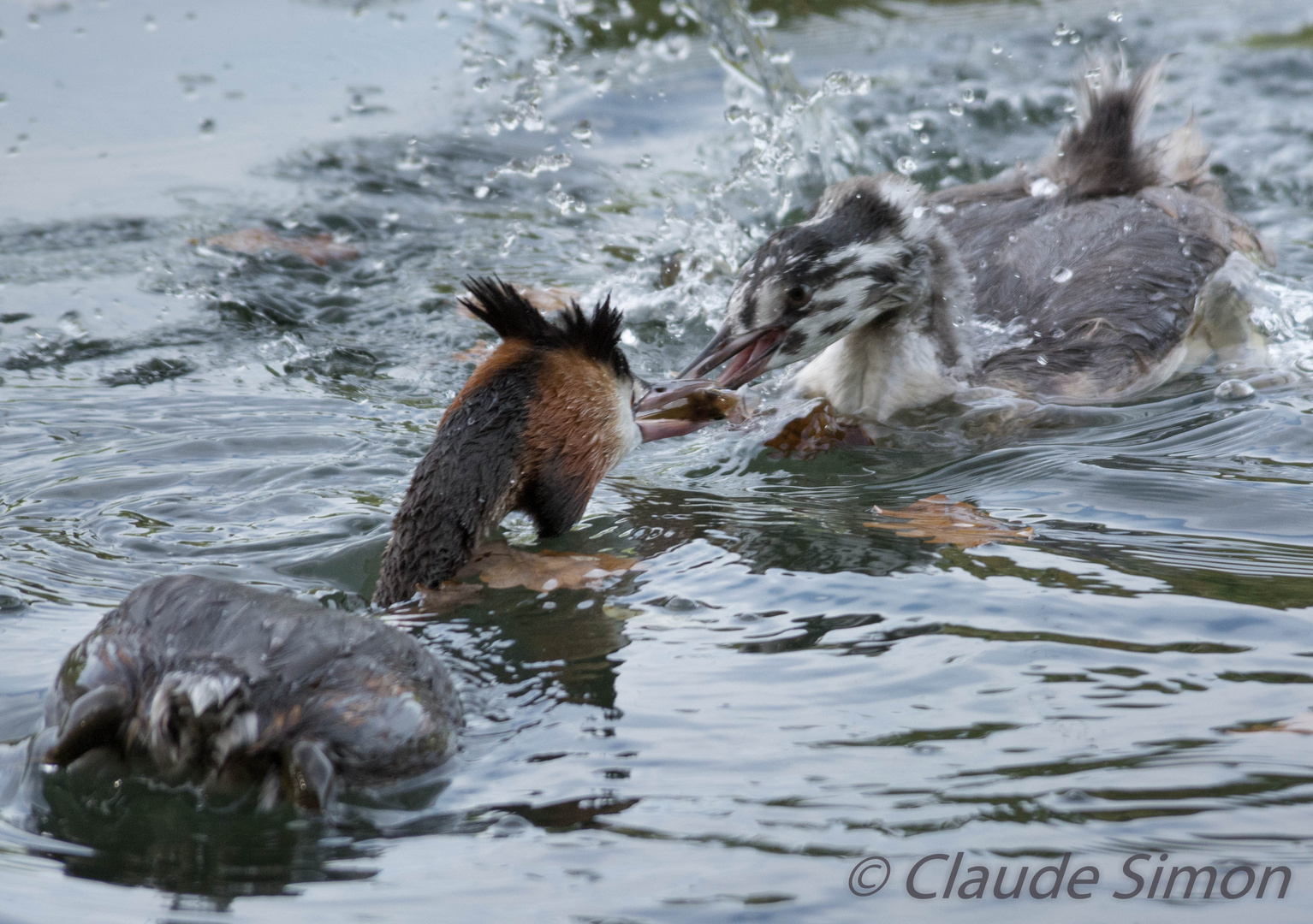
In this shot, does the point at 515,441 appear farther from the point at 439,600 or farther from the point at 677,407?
the point at 677,407

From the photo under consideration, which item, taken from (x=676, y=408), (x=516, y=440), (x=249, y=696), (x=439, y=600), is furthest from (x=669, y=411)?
(x=249, y=696)

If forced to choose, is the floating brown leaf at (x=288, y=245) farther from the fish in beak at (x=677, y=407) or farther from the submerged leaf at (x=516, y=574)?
the submerged leaf at (x=516, y=574)

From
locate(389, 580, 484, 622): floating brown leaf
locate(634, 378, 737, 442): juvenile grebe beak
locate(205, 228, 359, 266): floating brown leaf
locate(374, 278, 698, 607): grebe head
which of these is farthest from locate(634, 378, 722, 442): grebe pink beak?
locate(205, 228, 359, 266): floating brown leaf

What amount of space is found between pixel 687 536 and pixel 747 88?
5.22 meters

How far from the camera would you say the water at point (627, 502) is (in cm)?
240

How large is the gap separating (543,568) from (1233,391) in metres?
2.85

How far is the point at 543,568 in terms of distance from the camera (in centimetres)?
369

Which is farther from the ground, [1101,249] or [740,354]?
[1101,249]

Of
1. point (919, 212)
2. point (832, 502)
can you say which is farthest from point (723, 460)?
point (919, 212)

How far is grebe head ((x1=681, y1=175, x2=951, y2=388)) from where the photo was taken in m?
4.84

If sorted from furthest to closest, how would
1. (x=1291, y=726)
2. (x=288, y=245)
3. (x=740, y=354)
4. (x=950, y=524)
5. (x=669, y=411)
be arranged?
(x=288, y=245) < (x=740, y=354) < (x=669, y=411) < (x=950, y=524) < (x=1291, y=726)

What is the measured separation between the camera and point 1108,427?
4918 mm

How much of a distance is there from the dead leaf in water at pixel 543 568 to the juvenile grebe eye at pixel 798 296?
142 centimetres

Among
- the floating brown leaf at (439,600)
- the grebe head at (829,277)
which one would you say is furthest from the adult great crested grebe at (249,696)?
the grebe head at (829,277)
